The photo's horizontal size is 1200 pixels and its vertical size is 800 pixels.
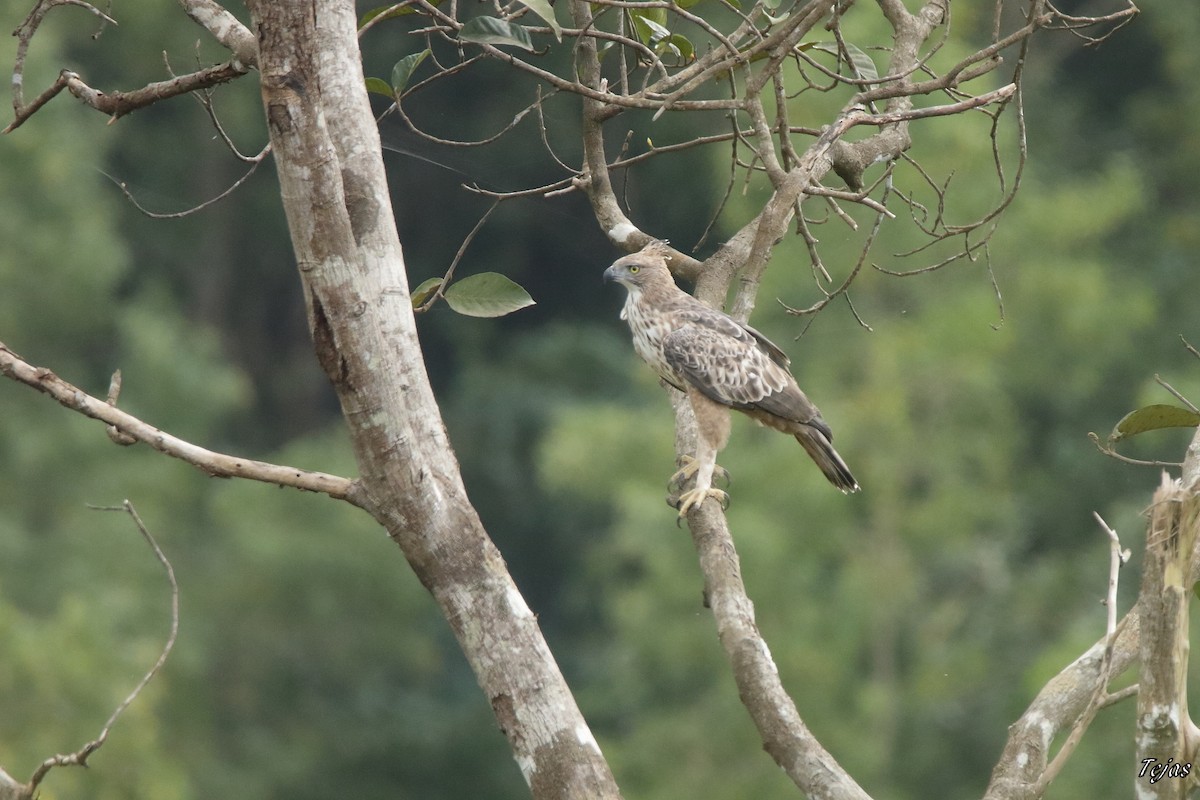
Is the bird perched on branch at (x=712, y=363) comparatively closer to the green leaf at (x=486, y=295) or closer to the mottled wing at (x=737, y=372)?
the mottled wing at (x=737, y=372)

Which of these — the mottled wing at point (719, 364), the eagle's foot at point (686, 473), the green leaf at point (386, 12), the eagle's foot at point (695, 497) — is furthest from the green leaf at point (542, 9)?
the mottled wing at point (719, 364)

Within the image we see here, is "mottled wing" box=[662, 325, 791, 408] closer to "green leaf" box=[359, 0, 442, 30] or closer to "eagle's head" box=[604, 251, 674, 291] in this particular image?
"eagle's head" box=[604, 251, 674, 291]

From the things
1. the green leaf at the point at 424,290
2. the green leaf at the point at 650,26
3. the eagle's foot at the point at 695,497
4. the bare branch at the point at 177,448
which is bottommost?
the bare branch at the point at 177,448

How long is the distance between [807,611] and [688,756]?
1.96 meters

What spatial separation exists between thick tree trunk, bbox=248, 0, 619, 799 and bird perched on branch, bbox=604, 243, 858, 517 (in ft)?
5.79

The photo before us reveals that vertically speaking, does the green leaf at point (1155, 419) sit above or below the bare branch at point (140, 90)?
below

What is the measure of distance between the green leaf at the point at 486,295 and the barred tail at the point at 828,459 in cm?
178

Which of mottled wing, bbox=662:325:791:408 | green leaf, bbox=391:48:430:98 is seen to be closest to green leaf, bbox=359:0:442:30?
green leaf, bbox=391:48:430:98

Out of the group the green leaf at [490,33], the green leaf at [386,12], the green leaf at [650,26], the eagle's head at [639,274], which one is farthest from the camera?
the eagle's head at [639,274]

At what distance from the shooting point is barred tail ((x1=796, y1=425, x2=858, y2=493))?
5.36m

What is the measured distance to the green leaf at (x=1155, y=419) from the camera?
3.59 meters

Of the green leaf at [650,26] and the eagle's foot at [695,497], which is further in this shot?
the green leaf at [650,26]

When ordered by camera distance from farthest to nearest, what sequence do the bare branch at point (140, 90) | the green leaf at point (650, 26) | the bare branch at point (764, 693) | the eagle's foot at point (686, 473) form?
1. the eagle's foot at point (686, 473)
2. the green leaf at point (650, 26)
3. the bare branch at point (140, 90)
4. the bare branch at point (764, 693)

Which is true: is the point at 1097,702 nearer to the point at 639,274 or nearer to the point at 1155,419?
the point at 1155,419
